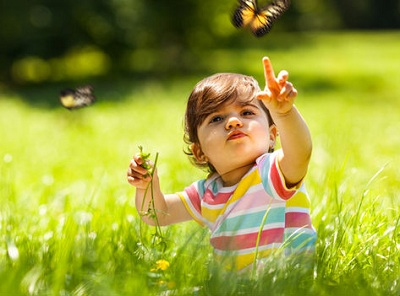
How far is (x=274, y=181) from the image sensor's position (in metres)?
2.30

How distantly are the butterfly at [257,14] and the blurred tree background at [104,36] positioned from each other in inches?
525

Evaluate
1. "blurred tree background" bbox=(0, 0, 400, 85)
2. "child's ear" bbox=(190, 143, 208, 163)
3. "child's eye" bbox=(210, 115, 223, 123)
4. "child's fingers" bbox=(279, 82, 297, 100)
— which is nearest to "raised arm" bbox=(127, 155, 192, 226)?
"child's ear" bbox=(190, 143, 208, 163)

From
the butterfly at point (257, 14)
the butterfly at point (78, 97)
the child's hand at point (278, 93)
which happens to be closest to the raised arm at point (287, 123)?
the child's hand at point (278, 93)

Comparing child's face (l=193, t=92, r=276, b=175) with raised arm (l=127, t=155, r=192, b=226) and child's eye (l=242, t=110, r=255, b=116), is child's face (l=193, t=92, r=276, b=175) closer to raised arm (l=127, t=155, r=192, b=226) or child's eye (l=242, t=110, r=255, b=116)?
child's eye (l=242, t=110, r=255, b=116)

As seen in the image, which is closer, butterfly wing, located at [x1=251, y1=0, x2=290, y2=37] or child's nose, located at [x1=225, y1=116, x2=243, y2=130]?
butterfly wing, located at [x1=251, y1=0, x2=290, y2=37]

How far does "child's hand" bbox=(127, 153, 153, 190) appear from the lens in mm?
2498

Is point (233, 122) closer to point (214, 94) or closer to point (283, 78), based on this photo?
point (214, 94)

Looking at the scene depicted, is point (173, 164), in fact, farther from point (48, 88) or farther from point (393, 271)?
point (48, 88)

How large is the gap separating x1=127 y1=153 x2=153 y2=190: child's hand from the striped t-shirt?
0.76 feet

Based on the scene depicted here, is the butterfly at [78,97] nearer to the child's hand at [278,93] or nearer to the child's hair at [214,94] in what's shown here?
the child's hair at [214,94]

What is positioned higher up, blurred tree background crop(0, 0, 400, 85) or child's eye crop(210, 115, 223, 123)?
blurred tree background crop(0, 0, 400, 85)

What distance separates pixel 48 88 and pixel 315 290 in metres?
13.8

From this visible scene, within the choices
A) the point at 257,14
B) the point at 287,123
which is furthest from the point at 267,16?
the point at 287,123

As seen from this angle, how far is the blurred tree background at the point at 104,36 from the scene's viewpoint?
49.7 ft
